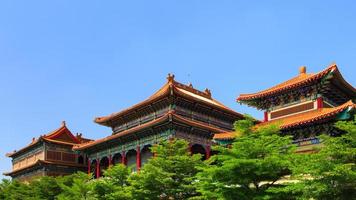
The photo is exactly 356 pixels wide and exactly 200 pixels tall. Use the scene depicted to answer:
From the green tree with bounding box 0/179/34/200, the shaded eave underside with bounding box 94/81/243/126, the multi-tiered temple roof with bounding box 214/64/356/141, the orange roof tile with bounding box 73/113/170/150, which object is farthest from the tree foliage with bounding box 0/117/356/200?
the green tree with bounding box 0/179/34/200

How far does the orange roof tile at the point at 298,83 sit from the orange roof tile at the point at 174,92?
8.60 m

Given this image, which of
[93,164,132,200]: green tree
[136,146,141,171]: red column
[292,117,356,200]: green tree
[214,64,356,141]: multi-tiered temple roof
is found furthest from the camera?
[136,146,141,171]: red column

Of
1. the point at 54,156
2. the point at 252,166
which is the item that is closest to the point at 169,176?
the point at 252,166

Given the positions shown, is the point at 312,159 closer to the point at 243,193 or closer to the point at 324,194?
the point at 324,194

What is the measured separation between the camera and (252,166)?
2077cm

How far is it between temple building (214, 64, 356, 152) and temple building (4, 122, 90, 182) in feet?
106

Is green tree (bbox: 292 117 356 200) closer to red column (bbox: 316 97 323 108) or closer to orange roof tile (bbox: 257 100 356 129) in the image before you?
orange roof tile (bbox: 257 100 356 129)

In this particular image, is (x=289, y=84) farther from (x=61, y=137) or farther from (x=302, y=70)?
(x=61, y=137)

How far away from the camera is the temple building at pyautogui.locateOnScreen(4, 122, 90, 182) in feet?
187

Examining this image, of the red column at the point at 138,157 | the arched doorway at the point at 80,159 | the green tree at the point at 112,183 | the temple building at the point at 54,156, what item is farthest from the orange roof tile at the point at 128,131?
the arched doorway at the point at 80,159

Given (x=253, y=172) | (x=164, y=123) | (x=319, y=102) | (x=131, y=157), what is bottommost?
(x=253, y=172)

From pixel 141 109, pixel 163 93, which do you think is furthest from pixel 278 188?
pixel 141 109

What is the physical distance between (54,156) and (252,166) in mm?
41675

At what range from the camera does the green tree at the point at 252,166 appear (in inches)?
816
